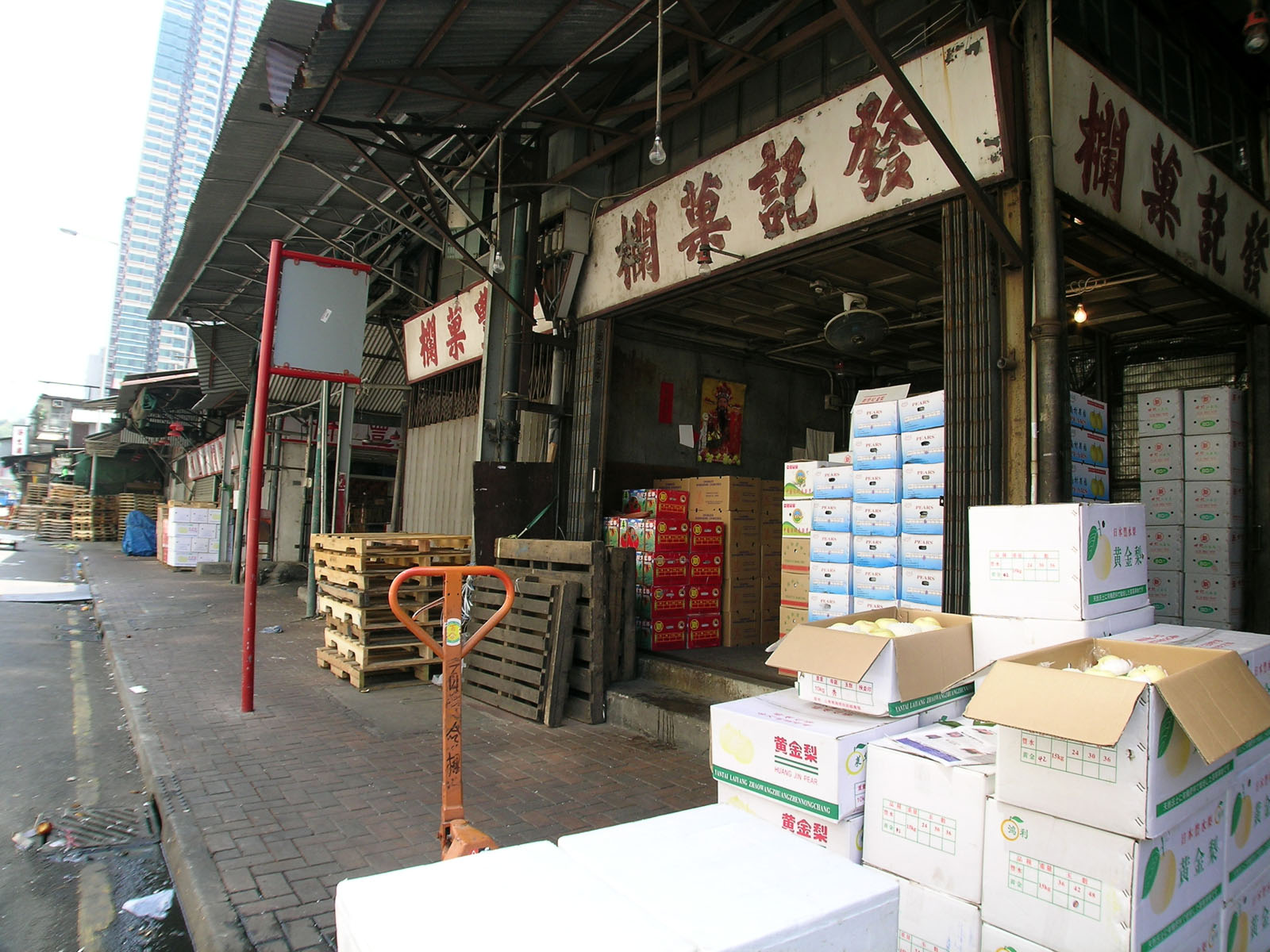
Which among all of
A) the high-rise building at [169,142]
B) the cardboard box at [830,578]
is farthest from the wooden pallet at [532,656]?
the high-rise building at [169,142]

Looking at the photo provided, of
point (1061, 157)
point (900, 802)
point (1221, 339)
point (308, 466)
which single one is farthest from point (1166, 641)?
point (308, 466)

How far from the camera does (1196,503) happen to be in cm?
749

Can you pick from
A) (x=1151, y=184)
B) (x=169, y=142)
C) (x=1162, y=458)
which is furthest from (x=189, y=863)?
(x=169, y=142)

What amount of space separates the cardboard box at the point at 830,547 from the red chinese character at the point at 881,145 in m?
2.58

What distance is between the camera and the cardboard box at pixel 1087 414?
4.75 meters

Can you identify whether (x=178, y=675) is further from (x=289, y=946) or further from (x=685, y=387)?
(x=685, y=387)

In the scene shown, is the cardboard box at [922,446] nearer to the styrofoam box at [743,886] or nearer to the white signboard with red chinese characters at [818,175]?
the white signboard with red chinese characters at [818,175]

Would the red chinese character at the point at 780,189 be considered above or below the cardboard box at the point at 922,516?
above

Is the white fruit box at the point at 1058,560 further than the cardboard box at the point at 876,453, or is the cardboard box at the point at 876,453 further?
the cardboard box at the point at 876,453

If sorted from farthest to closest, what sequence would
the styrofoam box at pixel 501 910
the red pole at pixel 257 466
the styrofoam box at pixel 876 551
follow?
the red pole at pixel 257 466, the styrofoam box at pixel 876 551, the styrofoam box at pixel 501 910

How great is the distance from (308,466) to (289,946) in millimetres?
14843

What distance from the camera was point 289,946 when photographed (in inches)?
117

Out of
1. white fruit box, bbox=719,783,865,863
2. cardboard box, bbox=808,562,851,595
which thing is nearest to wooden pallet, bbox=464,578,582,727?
cardboard box, bbox=808,562,851,595

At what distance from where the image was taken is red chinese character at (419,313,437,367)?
11.2 metres
